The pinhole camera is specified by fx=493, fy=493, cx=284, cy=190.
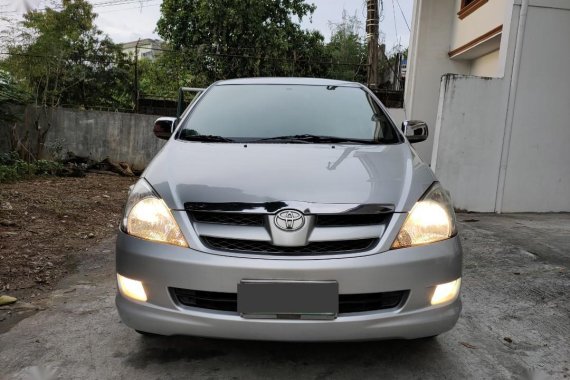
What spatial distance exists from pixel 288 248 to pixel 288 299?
0.20 metres

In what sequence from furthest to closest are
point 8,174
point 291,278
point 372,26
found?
1. point 372,26
2. point 8,174
3. point 291,278

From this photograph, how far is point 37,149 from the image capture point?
9.10m

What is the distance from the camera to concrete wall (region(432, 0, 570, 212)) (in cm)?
623

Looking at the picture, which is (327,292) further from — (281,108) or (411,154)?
(281,108)

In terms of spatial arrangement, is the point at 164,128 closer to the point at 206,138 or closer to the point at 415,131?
the point at 206,138

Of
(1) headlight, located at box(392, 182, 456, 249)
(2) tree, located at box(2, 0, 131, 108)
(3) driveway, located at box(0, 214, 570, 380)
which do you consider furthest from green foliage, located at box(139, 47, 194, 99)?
(1) headlight, located at box(392, 182, 456, 249)

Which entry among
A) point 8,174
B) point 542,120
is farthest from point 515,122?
point 8,174

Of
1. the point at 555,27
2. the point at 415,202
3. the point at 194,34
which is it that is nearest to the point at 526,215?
the point at 555,27

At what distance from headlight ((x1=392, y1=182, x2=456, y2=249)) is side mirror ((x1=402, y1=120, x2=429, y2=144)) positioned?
1.14m

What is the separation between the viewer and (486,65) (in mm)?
8547

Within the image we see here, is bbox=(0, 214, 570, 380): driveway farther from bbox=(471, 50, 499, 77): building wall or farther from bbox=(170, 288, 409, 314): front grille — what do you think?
bbox=(471, 50, 499, 77): building wall

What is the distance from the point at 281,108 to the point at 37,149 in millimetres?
7409

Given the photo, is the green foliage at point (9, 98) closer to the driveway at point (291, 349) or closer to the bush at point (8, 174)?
the bush at point (8, 174)

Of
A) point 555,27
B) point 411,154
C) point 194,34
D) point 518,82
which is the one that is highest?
point 194,34
